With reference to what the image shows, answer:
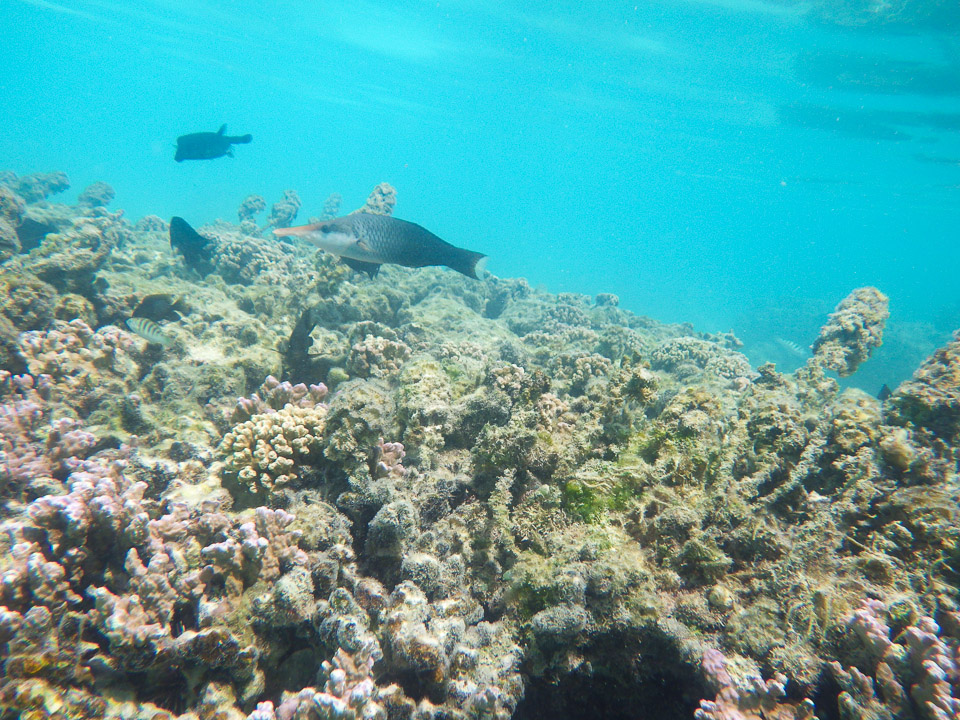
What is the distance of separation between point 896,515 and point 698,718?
263 centimetres

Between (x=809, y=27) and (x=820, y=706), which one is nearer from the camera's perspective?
(x=820, y=706)

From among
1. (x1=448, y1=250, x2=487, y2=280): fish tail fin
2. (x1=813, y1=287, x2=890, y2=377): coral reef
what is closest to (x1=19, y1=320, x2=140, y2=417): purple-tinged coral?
(x1=448, y1=250, x2=487, y2=280): fish tail fin

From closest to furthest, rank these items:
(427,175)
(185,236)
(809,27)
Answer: (185,236) → (809,27) → (427,175)

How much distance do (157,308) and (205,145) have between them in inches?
172

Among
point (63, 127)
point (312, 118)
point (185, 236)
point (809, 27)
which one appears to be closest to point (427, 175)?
point (312, 118)

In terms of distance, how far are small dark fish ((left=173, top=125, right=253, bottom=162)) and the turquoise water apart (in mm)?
718

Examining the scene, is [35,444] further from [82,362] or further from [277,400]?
[277,400]

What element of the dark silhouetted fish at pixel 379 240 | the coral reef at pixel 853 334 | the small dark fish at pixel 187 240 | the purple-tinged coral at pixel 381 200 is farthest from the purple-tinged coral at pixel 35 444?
the purple-tinged coral at pixel 381 200

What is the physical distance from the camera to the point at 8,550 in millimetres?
2398

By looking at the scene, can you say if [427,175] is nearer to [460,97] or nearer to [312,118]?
[312,118]

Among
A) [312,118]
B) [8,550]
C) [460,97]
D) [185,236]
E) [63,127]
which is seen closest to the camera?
[8,550]

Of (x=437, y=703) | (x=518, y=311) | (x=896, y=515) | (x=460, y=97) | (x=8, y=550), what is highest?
(x=460, y=97)

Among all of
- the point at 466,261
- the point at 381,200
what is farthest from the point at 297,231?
the point at 381,200

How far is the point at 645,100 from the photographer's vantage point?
125 ft
